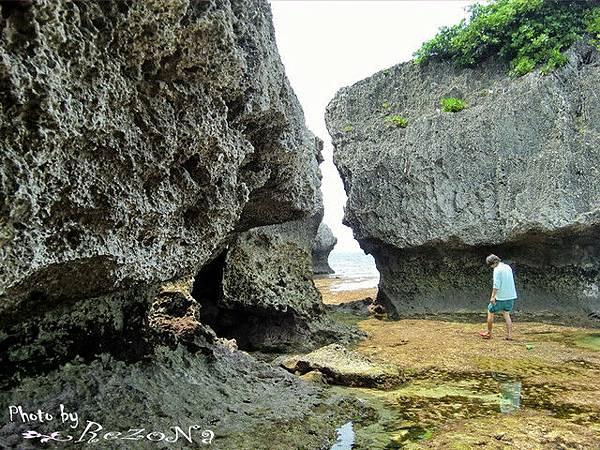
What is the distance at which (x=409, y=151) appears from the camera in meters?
12.6

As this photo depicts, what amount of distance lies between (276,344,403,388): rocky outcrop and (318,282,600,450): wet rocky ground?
5.6 inches

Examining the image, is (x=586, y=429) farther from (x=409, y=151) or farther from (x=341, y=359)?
(x=409, y=151)

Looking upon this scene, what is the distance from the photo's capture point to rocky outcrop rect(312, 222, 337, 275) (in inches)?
1451

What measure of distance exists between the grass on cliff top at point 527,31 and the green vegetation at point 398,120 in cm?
208

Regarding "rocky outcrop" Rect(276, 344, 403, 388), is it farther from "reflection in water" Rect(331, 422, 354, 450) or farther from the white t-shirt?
the white t-shirt

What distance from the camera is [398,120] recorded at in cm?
1341

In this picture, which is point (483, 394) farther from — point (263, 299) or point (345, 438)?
point (263, 299)

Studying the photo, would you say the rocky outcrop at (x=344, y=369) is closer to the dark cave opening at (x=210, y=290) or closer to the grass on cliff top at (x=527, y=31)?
the dark cave opening at (x=210, y=290)

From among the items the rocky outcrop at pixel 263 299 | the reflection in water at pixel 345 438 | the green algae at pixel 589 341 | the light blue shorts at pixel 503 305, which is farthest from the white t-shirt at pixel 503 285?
the reflection in water at pixel 345 438

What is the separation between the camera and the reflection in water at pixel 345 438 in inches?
158

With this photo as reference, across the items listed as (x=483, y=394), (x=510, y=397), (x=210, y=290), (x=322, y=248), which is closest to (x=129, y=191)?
(x=483, y=394)

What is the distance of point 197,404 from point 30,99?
2964mm

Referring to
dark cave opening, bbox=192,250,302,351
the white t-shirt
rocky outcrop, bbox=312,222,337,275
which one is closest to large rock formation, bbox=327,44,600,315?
the white t-shirt

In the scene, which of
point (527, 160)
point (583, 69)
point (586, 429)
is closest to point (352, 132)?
point (527, 160)
